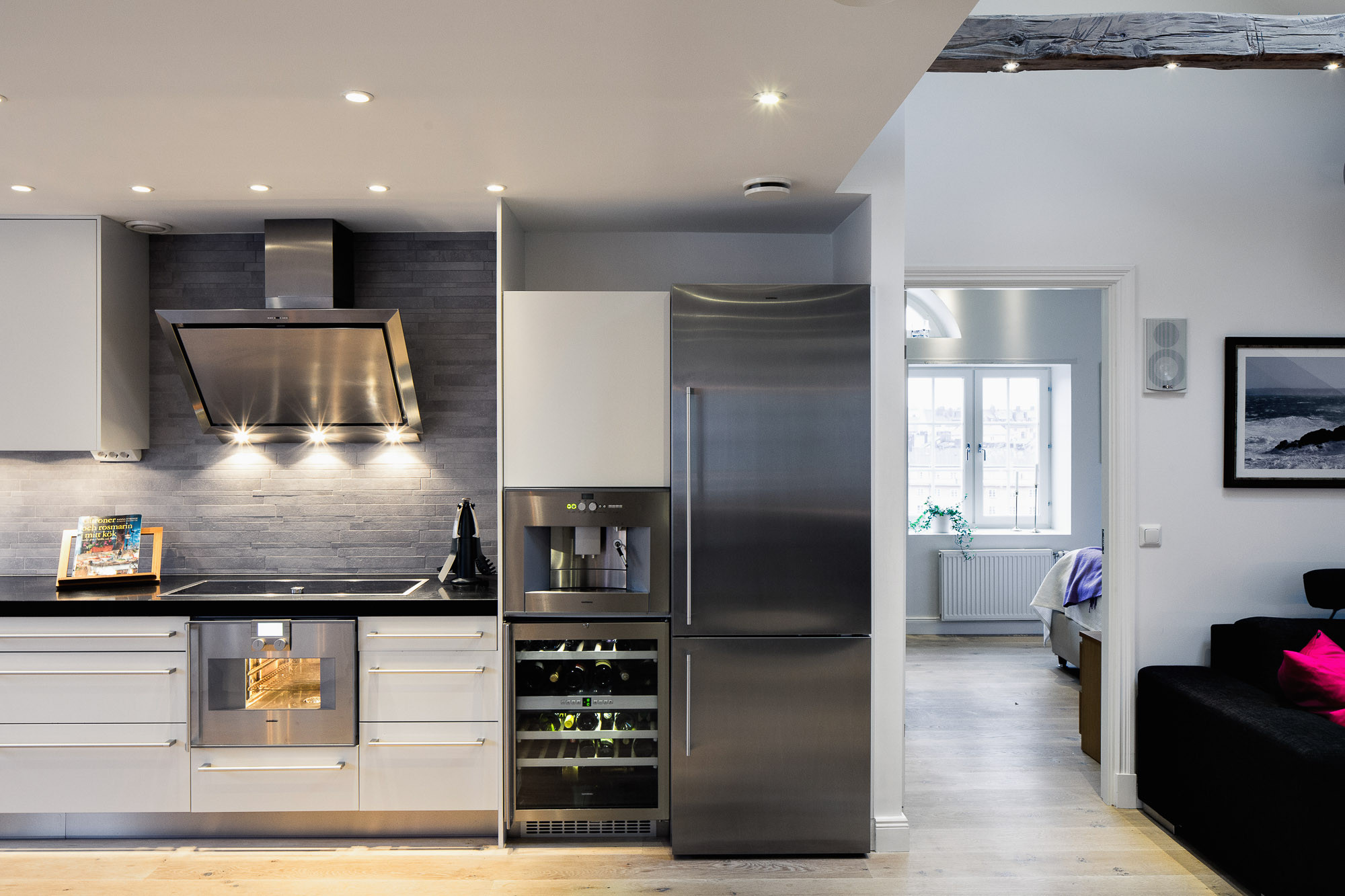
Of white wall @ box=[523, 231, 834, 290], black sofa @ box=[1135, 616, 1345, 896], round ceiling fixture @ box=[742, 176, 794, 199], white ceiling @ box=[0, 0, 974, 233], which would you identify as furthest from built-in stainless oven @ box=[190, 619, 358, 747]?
black sofa @ box=[1135, 616, 1345, 896]

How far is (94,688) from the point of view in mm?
2898

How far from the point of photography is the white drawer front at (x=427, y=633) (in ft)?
9.55

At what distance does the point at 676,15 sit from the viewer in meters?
1.59

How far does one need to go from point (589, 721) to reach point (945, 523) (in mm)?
4027

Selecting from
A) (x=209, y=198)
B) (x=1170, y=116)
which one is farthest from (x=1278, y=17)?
(x=209, y=198)

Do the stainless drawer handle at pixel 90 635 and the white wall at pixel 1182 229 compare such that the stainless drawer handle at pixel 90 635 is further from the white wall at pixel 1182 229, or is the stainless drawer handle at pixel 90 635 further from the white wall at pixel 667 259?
the white wall at pixel 1182 229

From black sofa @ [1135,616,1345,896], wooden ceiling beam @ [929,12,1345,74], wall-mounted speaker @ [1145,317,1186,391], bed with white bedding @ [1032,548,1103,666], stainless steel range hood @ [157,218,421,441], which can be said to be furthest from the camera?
bed with white bedding @ [1032,548,1103,666]

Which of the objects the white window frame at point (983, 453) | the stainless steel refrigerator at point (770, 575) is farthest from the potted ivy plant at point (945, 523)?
the stainless steel refrigerator at point (770, 575)

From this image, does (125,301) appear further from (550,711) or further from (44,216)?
(550,711)

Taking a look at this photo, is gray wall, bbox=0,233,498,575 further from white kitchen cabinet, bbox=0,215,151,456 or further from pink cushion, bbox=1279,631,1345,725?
pink cushion, bbox=1279,631,1345,725

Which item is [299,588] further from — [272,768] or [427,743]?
[427,743]

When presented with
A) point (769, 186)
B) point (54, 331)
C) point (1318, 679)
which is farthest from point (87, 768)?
point (1318, 679)

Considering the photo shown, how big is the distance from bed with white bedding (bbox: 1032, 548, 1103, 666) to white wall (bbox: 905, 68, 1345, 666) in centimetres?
143

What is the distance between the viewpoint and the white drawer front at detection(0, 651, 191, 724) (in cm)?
288
